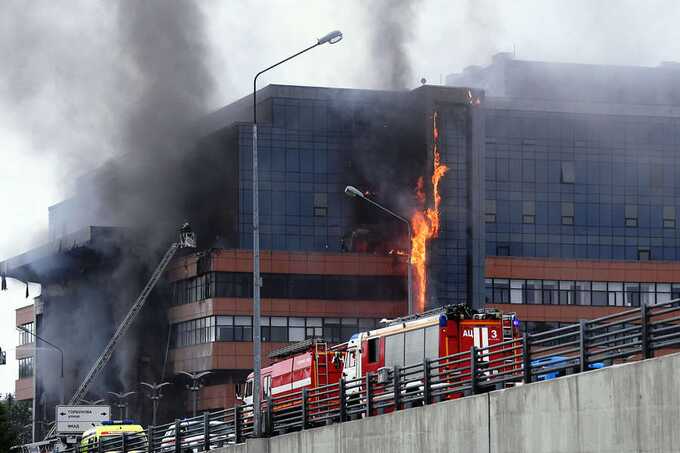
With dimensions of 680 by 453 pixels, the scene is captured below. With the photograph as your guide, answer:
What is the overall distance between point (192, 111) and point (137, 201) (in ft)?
28.6

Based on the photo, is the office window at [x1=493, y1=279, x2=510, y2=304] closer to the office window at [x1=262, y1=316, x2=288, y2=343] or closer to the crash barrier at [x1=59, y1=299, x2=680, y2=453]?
the office window at [x1=262, y1=316, x2=288, y2=343]

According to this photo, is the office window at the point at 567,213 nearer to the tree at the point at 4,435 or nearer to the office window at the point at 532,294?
the office window at the point at 532,294

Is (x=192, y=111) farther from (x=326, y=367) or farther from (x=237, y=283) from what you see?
(x=326, y=367)

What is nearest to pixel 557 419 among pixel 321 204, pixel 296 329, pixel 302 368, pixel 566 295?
pixel 302 368

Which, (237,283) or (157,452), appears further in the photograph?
(237,283)

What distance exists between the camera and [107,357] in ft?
353

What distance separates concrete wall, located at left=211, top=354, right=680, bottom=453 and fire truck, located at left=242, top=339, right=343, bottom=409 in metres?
14.4

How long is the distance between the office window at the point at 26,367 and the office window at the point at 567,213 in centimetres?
5028

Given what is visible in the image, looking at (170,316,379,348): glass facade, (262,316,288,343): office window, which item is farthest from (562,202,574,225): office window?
(262,316,288,343): office window

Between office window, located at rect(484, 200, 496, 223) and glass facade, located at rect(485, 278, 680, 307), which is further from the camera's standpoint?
office window, located at rect(484, 200, 496, 223)

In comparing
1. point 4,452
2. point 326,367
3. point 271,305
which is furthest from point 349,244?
point 326,367

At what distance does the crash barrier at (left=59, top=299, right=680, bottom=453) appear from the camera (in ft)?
67.8

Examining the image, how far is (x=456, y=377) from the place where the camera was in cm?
2677

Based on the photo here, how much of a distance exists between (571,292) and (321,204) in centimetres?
1918
